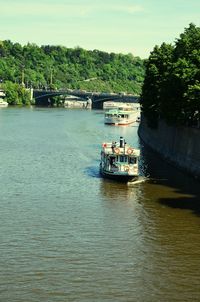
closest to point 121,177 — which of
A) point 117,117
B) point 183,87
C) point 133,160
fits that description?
point 133,160

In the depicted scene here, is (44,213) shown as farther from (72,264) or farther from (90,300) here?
(90,300)

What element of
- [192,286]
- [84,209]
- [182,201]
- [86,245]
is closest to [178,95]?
[182,201]

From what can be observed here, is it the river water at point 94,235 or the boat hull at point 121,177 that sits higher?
the boat hull at point 121,177

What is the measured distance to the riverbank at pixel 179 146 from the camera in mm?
65438

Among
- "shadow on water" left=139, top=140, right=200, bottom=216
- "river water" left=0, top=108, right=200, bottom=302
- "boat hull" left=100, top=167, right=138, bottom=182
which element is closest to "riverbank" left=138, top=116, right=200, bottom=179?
"shadow on water" left=139, top=140, right=200, bottom=216


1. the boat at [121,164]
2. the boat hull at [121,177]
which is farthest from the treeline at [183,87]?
the boat hull at [121,177]

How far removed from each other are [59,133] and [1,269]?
84.9 metres

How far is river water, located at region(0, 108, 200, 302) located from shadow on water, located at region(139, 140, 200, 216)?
90mm

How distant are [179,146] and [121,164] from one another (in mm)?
13947

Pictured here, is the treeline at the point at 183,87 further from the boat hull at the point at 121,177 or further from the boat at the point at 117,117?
the boat at the point at 117,117

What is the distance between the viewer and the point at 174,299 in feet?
102

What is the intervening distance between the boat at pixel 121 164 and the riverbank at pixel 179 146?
6431mm

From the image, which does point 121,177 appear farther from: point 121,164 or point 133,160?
point 133,160

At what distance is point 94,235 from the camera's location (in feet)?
136
